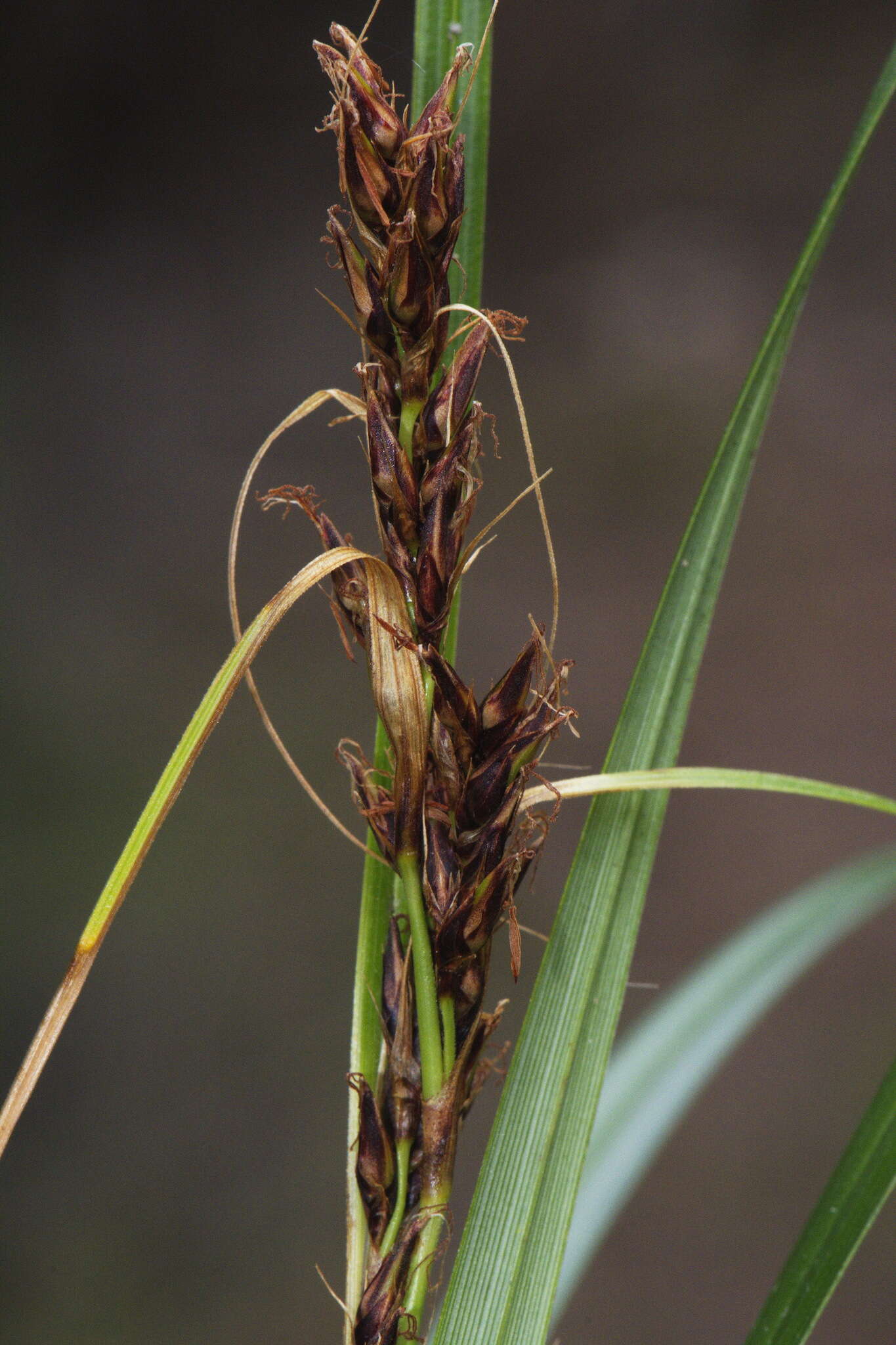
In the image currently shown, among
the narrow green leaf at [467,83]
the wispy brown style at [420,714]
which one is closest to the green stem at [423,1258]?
the wispy brown style at [420,714]

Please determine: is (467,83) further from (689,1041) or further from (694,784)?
(689,1041)

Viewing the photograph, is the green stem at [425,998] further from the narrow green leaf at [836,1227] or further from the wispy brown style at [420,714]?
the narrow green leaf at [836,1227]

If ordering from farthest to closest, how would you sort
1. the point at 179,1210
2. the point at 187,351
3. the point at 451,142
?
the point at 187,351 → the point at 179,1210 → the point at 451,142

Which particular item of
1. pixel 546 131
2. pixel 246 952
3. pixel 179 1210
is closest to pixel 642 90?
pixel 546 131

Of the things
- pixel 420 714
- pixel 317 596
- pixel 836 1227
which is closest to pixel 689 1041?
pixel 836 1227

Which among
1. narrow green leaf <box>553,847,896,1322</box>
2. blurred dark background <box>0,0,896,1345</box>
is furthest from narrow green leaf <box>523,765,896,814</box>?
blurred dark background <box>0,0,896,1345</box>

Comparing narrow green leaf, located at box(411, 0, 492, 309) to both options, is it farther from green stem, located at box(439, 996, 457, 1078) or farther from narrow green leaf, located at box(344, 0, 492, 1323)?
green stem, located at box(439, 996, 457, 1078)

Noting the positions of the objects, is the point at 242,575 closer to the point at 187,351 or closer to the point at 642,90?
the point at 187,351
